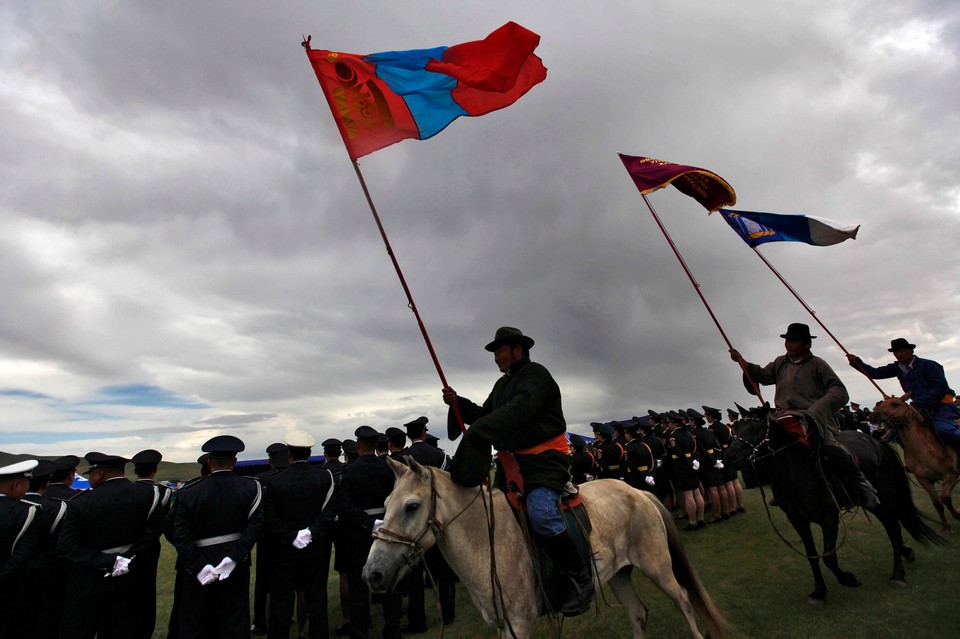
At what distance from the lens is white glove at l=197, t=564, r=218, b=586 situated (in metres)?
5.55

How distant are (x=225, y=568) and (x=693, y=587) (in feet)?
18.1

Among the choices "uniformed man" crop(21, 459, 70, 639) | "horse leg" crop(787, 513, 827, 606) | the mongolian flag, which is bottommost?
"horse leg" crop(787, 513, 827, 606)

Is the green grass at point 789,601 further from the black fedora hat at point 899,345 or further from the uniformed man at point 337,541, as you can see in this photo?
the black fedora hat at point 899,345

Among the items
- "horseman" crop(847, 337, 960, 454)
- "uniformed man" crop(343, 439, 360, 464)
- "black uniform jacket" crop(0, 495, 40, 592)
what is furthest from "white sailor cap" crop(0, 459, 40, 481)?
"horseman" crop(847, 337, 960, 454)

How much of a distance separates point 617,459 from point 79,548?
1130cm

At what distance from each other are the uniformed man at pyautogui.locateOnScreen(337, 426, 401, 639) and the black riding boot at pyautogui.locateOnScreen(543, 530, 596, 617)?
380 cm

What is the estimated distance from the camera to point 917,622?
5.75 m

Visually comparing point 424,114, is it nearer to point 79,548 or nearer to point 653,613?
point 79,548

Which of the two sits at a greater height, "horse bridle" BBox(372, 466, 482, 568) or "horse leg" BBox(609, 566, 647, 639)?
"horse bridle" BBox(372, 466, 482, 568)

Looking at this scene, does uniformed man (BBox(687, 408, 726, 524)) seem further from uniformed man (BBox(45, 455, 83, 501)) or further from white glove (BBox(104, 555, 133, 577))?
uniformed man (BBox(45, 455, 83, 501))

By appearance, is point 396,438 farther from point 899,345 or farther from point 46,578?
point 899,345

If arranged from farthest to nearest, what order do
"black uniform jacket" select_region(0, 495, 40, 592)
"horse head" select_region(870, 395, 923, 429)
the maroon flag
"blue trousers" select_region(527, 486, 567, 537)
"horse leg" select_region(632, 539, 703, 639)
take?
"horse head" select_region(870, 395, 923, 429)
the maroon flag
"black uniform jacket" select_region(0, 495, 40, 592)
"horse leg" select_region(632, 539, 703, 639)
"blue trousers" select_region(527, 486, 567, 537)

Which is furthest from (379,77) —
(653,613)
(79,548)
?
(653,613)

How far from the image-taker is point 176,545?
578cm
